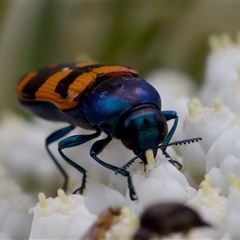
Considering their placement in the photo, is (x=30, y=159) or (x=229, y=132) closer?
(x=229, y=132)

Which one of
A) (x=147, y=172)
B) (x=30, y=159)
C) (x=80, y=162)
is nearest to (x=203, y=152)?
(x=147, y=172)

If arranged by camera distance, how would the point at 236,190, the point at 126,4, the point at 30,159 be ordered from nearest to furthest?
the point at 236,190, the point at 30,159, the point at 126,4

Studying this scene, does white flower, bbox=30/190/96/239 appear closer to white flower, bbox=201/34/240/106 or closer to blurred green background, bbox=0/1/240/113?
white flower, bbox=201/34/240/106

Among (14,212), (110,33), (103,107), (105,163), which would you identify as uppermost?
(110,33)

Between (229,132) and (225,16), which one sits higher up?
(225,16)

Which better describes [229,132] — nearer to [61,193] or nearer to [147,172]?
[147,172]

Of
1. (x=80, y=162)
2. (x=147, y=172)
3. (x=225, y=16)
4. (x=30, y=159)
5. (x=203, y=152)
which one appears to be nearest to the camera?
(x=147, y=172)

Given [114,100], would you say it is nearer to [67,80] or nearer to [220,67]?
[67,80]

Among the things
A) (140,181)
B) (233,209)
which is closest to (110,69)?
(140,181)
